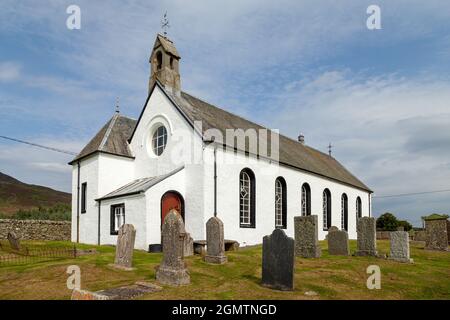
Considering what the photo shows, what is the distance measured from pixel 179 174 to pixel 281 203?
8555 mm

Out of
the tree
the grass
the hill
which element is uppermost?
the hill

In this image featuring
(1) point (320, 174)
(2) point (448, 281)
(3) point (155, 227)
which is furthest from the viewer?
(1) point (320, 174)

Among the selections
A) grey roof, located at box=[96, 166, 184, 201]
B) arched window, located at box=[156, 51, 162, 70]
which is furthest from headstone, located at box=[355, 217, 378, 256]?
arched window, located at box=[156, 51, 162, 70]

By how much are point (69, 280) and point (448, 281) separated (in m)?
11.8

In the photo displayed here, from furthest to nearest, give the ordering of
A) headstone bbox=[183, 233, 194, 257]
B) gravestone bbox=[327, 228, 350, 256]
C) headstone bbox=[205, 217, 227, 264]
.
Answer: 1. gravestone bbox=[327, 228, 350, 256]
2. headstone bbox=[183, 233, 194, 257]
3. headstone bbox=[205, 217, 227, 264]

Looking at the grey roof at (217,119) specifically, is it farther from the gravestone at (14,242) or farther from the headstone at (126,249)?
the gravestone at (14,242)

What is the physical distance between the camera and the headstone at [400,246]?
51.2ft

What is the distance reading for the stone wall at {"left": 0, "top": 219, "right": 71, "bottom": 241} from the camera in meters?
25.9

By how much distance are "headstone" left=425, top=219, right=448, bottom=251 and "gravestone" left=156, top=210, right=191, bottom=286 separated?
15894mm

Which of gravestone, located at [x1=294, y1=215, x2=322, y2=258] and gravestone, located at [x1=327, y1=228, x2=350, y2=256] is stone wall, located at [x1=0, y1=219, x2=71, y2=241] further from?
gravestone, located at [x1=327, y1=228, x2=350, y2=256]

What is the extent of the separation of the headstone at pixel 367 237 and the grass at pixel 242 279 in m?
1.22

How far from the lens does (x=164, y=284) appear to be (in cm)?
1043
